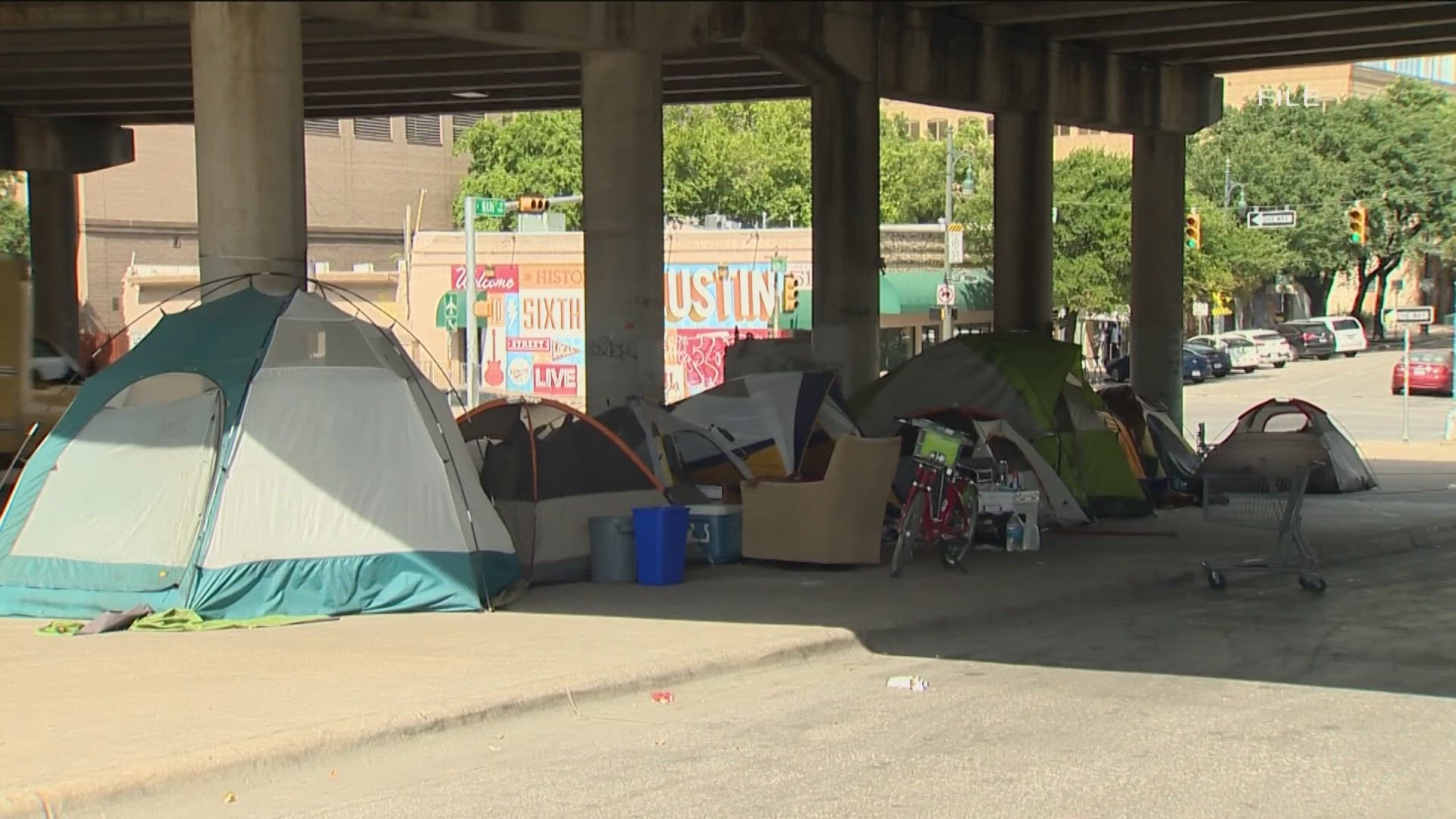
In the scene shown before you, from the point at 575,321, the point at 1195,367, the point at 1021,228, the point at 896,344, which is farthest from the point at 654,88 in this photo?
the point at 1195,367

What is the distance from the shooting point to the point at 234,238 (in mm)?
15523

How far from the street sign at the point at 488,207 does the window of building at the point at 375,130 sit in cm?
4197

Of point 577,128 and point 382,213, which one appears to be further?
point 382,213

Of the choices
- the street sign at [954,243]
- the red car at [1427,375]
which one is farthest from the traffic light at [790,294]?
the red car at [1427,375]

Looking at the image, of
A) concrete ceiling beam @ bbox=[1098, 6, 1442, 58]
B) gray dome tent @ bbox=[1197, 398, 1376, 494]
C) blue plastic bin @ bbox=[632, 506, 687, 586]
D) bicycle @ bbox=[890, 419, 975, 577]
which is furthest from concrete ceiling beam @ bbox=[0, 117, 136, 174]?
bicycle @ bbox=[890, 419, 975, 577]

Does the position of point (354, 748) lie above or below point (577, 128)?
below

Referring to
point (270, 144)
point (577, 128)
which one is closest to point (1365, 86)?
point (577, 128)

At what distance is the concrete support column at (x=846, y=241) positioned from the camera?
26172mm

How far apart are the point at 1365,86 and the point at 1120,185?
50.1 m

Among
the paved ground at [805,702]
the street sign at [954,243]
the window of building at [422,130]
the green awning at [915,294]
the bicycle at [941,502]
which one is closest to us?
the paved ground at [805,702]

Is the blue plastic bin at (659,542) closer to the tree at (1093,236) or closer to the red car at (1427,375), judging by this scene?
the red car at (1427,375)

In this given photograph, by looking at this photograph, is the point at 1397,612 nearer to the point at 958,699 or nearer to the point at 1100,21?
the point at 958,699

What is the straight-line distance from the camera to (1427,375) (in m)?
49.7

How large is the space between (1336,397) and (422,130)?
45.2 m
